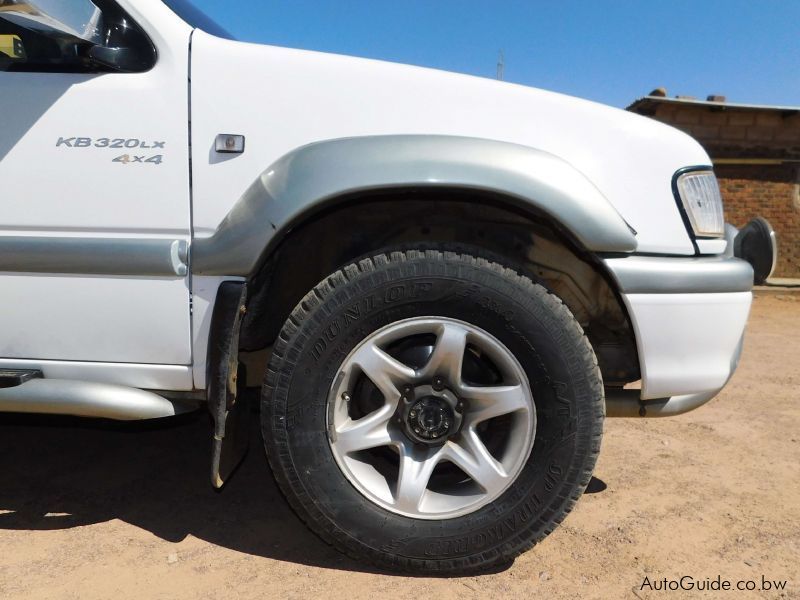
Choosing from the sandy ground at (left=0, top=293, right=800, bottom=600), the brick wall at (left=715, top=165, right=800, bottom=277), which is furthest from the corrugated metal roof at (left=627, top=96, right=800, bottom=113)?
the sandy ground at (left=0, top=293, right=800, bottom=600)

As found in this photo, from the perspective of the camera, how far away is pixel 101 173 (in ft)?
5.59

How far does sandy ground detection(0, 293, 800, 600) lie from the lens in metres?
1.74

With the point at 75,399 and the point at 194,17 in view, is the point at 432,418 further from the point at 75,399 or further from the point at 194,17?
the point at 194,17

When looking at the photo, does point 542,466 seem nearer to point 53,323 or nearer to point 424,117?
point 424,117

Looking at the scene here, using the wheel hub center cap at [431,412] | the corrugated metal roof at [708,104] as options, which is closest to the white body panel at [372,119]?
the wheel hub center cap at [431,412]

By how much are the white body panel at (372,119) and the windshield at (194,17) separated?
0.25 meters

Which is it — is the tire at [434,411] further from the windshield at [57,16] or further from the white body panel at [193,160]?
the windshield at [57,16]

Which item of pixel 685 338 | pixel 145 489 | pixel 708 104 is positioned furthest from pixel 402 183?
pixel 708 104

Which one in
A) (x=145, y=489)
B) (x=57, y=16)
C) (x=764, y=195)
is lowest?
(x=145, y=489)

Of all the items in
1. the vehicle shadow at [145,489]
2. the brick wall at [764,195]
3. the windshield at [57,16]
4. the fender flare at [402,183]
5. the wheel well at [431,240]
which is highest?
the windshield at [57,16]

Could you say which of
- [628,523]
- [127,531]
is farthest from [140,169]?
[628,523]

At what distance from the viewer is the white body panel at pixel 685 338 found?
5.78ft

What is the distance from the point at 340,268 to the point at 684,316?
1.06m

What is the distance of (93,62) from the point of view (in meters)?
1.71
